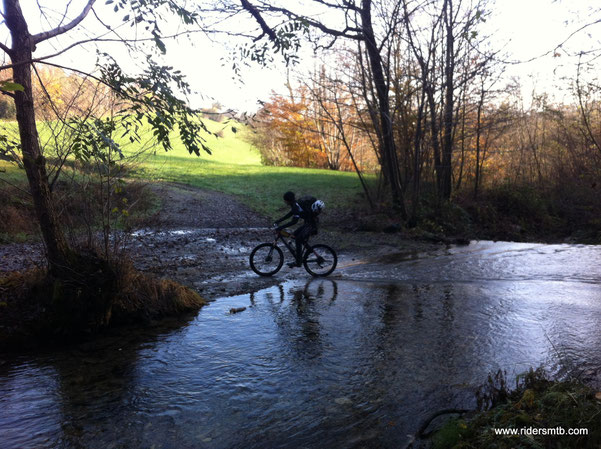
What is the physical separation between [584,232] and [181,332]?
16.7m

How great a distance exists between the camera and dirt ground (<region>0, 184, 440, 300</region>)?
1005 centimetres

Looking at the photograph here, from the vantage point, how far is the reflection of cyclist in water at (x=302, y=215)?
10086mm

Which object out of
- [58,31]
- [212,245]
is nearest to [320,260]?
[212,245]

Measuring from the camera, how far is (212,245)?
1397 cm

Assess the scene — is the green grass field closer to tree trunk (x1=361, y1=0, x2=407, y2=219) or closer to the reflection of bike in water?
tree trunk (x1=361, y1=0, x2=407, y2=219)

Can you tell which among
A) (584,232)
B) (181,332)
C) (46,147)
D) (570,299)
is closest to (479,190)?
(584,232)

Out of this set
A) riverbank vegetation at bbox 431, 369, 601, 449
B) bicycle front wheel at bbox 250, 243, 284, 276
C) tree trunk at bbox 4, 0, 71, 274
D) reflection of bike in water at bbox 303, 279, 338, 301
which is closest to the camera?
riverbank vegetation at bbox 431, 369, 601, 449

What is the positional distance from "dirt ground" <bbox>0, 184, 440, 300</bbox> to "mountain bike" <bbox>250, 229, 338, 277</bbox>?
0.84ft

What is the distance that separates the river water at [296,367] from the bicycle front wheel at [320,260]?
1587mm

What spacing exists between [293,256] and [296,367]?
17.4ft

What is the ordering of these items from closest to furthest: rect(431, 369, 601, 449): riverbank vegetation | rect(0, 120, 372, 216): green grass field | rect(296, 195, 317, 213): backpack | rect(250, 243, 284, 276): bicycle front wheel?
rect(431, 369, 601, 449): riverbank vegetation
rect(296, 195, 317, 213): backpack
rect(250, 243, 284, 276): bicycle front wheel
rect(0, 120, 372, 216): green grass field

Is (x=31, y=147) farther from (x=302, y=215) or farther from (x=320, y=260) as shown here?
(x=320, y=260)

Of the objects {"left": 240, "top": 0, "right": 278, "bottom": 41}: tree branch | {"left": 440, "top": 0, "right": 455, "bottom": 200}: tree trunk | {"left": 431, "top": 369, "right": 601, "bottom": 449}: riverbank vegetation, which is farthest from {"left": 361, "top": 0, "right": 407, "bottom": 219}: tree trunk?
{"left": 431, "top": 369, "right": 601, "bottom": 449}: riverbank vegetation

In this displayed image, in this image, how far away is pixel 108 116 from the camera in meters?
6.33
